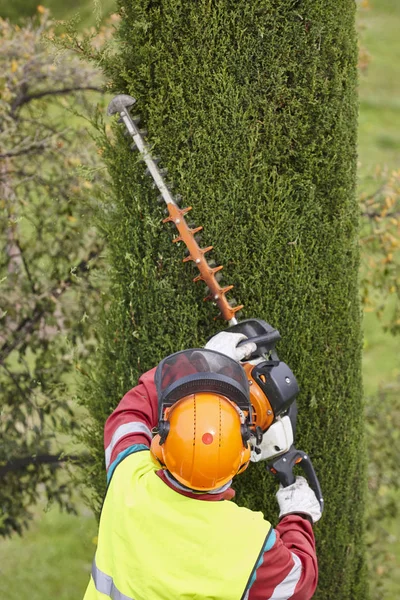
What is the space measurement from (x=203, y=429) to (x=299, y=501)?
667mm

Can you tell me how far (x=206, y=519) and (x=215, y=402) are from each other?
1.12 ft

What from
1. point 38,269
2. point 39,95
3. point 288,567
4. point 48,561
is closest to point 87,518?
point 48,561

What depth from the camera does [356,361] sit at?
10.1ft

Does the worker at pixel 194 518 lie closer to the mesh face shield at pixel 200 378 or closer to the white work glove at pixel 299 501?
the mesh face shield at pixel 200 378

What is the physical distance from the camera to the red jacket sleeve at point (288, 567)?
6.27 ft

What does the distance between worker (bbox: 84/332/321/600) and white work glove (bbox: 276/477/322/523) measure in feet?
0.58

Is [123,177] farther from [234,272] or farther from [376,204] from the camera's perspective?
[376,204]

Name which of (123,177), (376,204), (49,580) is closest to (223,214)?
(123,177)

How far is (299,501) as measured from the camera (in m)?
2.27

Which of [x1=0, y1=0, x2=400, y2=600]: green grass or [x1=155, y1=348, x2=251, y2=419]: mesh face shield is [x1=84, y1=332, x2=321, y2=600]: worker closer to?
[x1=155, y1=348, x2=251, y2=419]: mesh face shield

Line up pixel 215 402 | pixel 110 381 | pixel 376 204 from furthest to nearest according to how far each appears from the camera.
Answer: pixel 376 204, pixel 110 381, pixel 215 402

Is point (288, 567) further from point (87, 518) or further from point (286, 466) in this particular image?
point (87, 518)

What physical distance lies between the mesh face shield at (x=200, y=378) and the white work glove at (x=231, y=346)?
0.59 ft

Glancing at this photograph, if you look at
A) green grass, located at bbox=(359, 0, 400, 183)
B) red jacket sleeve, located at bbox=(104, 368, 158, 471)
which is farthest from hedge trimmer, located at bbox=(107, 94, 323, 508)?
green grass, located at bbox=(359, 0, 400, 183)
